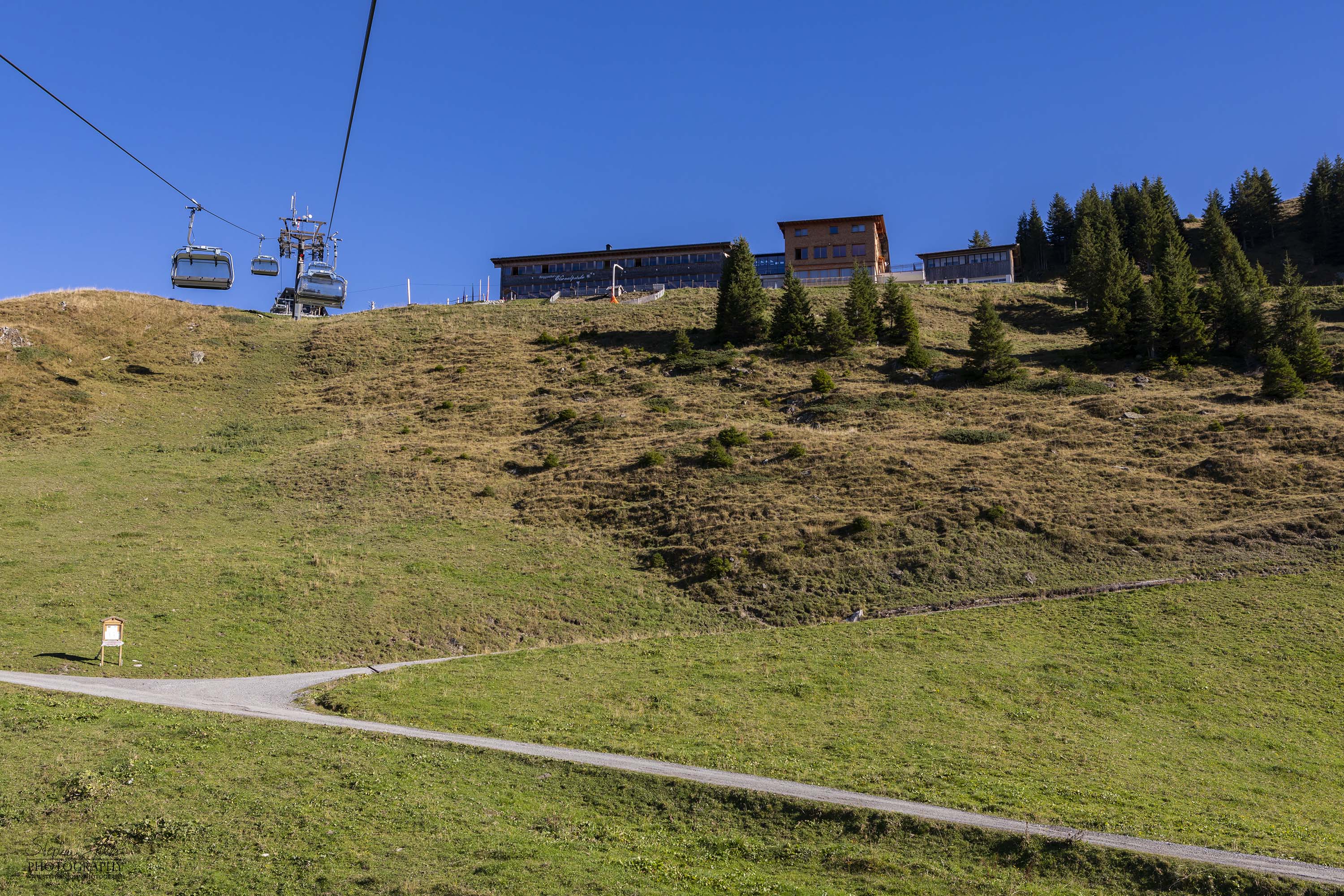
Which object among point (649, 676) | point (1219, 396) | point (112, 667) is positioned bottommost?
point (649, 676)

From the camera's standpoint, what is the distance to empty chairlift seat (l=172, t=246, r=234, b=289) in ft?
135

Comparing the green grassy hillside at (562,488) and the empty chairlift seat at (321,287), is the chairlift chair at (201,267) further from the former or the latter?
the green grassy hillside at (562,488)

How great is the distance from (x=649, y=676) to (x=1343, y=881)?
1956 centimetres

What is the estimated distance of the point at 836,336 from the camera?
78.4 metres

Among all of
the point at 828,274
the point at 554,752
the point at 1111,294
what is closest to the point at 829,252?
the point at 828,274

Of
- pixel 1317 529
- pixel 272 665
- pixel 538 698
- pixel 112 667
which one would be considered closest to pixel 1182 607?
pixel 1317 529

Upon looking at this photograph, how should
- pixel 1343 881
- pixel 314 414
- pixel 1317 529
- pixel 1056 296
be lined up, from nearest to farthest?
pixel 1343 881 → pixel 1317 529 → pixel 314 414 → pixel 1056 296

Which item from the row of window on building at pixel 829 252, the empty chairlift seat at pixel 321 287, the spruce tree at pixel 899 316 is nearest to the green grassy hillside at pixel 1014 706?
the empty chairlift seat at pixel 321 287

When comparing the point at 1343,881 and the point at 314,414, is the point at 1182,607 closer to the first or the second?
the point at 1343,881

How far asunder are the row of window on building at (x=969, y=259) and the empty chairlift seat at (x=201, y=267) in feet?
347

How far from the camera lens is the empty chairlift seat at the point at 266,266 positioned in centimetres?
5034

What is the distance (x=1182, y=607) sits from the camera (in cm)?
3362

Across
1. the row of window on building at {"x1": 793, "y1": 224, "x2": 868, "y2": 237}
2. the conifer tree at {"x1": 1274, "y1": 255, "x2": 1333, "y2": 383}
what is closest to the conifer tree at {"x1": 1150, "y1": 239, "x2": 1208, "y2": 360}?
the conifer tree at {"x1": 1274, "y1": 255, "x2": 1333, "y2": 383}

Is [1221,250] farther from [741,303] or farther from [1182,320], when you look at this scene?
[741,303]
